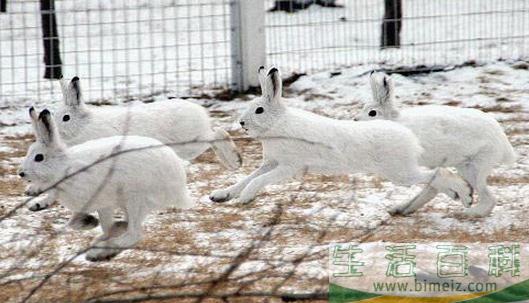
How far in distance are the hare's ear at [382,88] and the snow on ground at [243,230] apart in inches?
21.7

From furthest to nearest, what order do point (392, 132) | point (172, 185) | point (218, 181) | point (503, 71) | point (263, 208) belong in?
point (503, 71)
point (218, 181)
point (263, 208)
point (392, 132)
point (172, 185)

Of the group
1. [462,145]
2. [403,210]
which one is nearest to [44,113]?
[403,210]

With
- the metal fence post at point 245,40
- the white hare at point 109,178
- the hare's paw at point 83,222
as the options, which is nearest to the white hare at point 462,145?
the white hare at point 109,178

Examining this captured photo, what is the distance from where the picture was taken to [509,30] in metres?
12.1

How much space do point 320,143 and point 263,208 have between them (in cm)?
63

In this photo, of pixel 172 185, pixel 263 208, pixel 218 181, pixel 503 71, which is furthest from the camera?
pixel 503 71

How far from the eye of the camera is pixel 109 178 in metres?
5.21

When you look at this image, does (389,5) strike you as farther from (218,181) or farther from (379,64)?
(218,181)

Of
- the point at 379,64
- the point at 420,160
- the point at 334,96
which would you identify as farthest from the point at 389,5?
the point at 420,160

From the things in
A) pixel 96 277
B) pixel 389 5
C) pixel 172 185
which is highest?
pixel 389 5

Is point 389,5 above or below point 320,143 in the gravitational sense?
above

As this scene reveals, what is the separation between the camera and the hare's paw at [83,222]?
18.1ft

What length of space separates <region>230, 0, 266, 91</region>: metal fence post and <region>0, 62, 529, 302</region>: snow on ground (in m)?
1.41

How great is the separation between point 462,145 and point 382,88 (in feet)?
2.10
